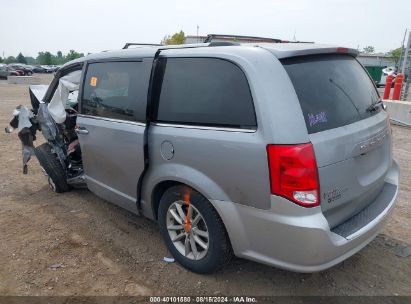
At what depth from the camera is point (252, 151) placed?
238 centimetres

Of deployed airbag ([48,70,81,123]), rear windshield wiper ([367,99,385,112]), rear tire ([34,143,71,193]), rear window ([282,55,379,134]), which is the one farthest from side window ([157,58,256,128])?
rear tire ([34,143,71,193])

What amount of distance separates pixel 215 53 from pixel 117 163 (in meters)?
1.50

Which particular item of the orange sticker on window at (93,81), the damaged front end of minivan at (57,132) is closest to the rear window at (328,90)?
the orange sticker on window at (93,81)

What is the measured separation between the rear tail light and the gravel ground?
0.99 metres

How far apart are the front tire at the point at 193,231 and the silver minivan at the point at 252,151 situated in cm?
1

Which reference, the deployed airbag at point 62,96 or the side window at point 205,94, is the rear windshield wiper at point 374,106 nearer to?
the side window at point 205,94

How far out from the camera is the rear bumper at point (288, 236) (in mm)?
2309

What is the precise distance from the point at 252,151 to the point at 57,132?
11.3 feet

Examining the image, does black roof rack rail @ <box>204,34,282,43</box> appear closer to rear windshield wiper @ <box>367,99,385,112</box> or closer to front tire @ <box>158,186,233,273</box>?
rear windshield wiper @ <box>367,99,385,112</box>

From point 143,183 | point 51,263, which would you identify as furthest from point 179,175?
point 51,263

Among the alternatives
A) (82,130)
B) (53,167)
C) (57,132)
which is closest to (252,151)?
(82,130)

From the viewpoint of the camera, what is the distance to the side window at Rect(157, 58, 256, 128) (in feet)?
8.26

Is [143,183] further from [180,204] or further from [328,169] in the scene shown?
[328,169]

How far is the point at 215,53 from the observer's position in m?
2.74
